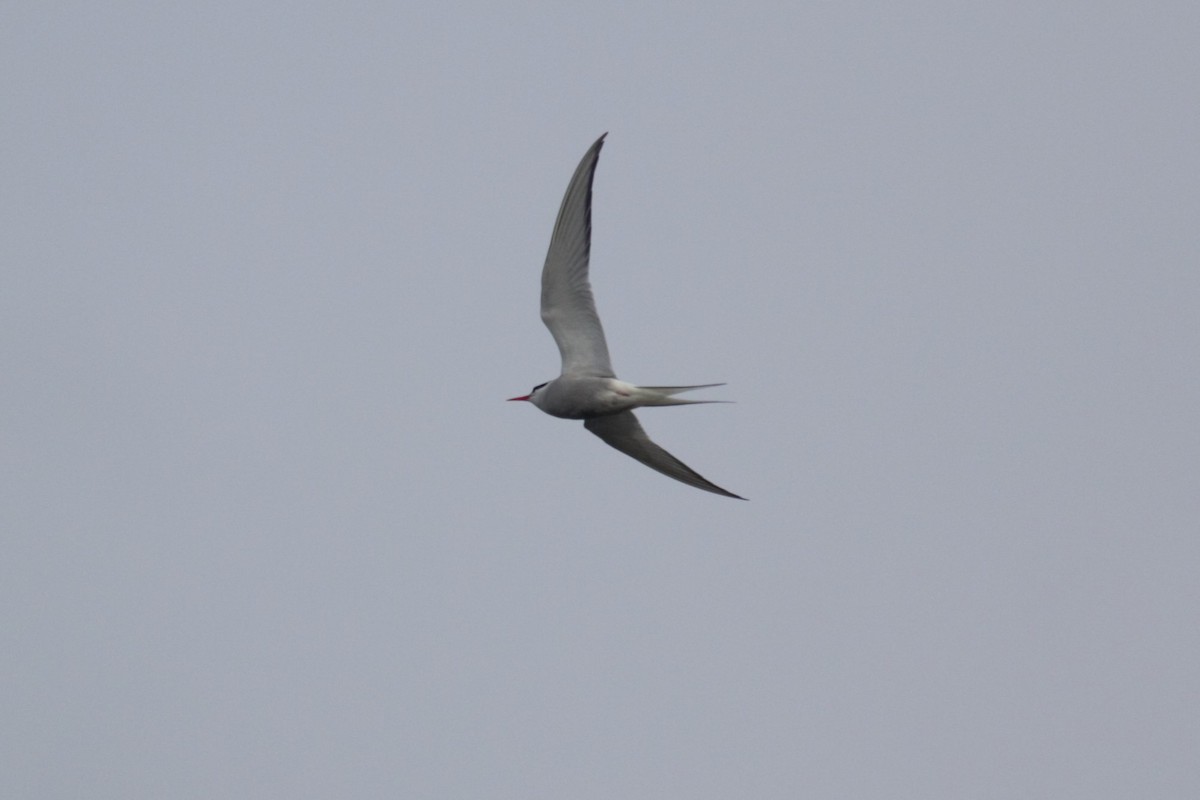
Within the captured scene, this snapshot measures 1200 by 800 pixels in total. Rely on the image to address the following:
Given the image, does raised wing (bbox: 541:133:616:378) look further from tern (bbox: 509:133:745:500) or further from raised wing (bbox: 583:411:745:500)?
raised wing (bbox: 583:411:745:500)

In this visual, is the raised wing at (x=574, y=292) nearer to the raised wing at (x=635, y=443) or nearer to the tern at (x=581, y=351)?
the tern at (x=581, y=351)

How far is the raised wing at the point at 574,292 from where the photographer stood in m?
12.7

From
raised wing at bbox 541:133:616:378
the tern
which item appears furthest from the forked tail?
raised wing at bbox 541:133:616:378

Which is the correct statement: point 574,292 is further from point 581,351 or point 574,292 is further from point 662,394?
point 662,394

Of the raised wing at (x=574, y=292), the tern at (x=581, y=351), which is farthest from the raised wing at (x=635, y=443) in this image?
the raised wing at (x=574, y=292)

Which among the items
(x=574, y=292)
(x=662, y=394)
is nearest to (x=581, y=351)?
(x=574, y=292)

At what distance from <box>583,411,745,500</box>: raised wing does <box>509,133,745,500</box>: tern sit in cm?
1

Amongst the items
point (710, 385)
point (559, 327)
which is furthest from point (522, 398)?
point (710, 385)

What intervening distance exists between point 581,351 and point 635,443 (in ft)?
4.18

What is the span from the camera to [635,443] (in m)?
14.1

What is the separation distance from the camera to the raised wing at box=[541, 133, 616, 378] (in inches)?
500

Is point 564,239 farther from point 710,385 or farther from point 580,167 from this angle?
point 710,385

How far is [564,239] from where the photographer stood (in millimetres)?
12945

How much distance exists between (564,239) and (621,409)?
1789mm
